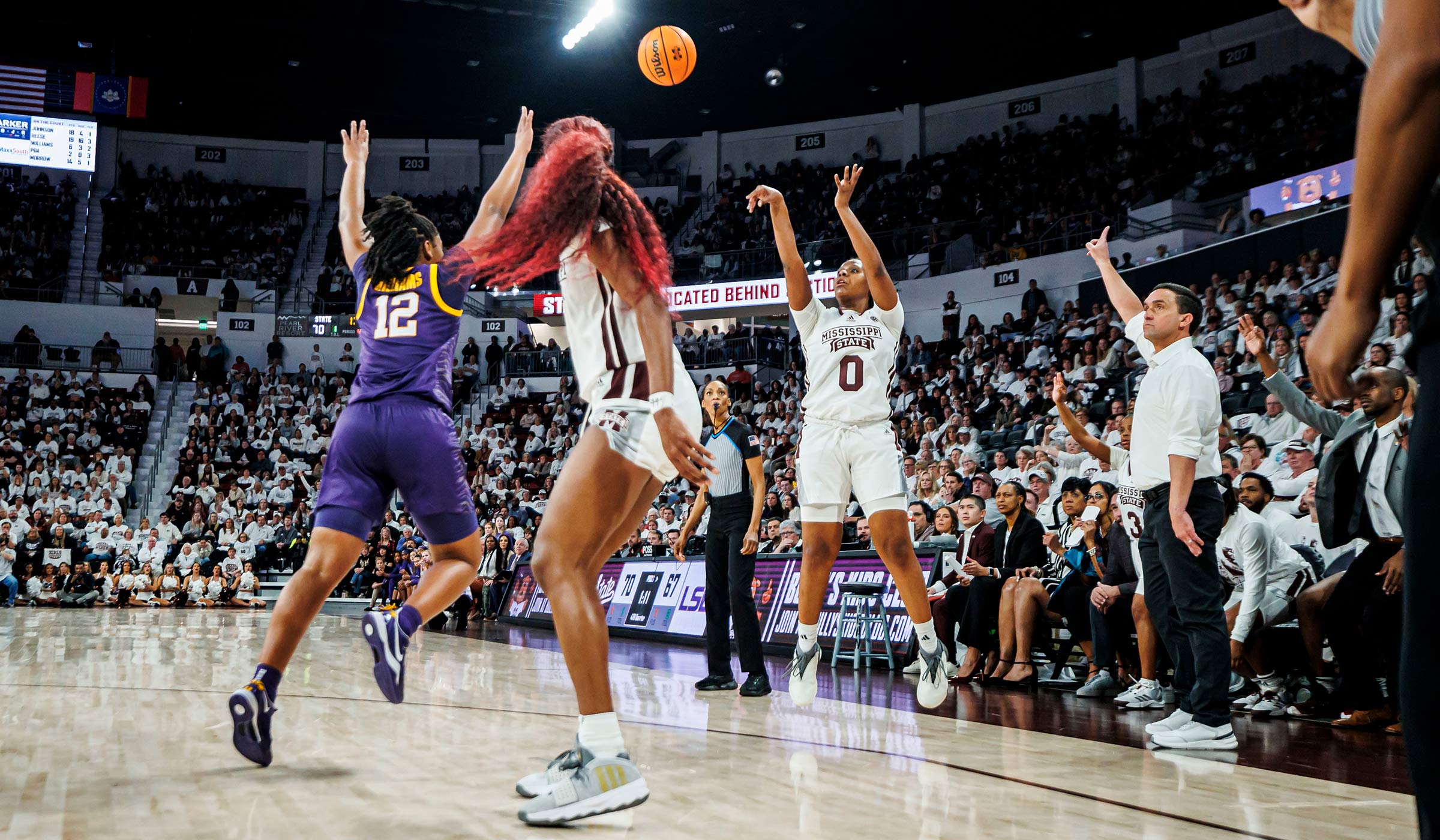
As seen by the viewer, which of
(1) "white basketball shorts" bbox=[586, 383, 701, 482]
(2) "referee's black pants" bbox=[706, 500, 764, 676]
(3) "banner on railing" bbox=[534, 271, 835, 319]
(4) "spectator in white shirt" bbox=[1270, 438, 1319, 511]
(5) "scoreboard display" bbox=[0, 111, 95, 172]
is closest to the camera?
(1) "white basketball shorts" bbox=[586, 383, 701, 482]

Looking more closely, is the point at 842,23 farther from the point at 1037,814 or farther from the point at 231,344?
the point at 1037,814

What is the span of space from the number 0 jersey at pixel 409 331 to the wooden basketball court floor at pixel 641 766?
4.20 ft

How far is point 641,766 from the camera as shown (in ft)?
11.4

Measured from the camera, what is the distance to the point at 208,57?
2509 centimetres

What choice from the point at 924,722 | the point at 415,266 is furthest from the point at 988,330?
the point at 415,266

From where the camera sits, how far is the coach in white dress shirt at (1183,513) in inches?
161

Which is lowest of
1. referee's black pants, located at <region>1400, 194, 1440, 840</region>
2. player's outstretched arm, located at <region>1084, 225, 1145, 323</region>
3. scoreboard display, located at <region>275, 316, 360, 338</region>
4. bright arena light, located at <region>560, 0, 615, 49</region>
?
referee's black pants, located at <region>1400, 194, 1440, 840</region>

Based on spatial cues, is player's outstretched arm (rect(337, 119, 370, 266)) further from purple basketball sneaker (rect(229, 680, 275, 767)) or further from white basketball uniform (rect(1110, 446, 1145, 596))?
white basketball uniform (rect(1110, 446, 1145, 596))

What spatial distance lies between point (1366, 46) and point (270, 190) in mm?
33187

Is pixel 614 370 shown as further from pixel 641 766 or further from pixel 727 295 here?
pixel 727 295

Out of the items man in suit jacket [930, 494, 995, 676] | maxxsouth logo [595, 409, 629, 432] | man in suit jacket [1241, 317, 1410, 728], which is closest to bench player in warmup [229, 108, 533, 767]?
maxxsouth logo [595, 409, 629, 432]

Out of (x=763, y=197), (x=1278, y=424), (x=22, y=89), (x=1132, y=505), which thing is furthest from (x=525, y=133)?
(x=22, y=89)

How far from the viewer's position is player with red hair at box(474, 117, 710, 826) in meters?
2.76

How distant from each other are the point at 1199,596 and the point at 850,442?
5.58 ft
